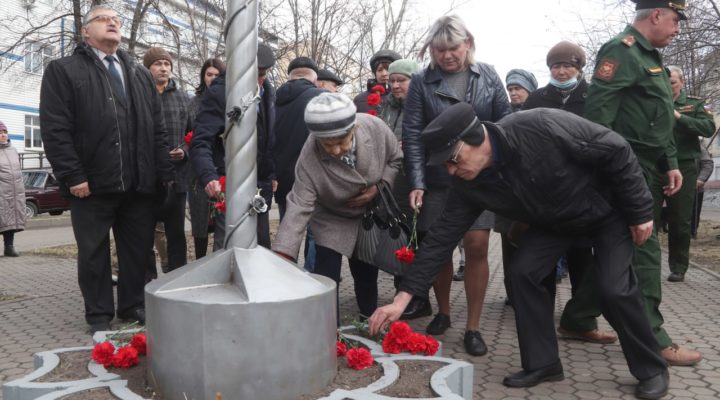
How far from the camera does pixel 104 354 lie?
3205mm

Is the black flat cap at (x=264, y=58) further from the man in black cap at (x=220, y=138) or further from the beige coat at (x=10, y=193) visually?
the beige coat at (x=10, y=193)

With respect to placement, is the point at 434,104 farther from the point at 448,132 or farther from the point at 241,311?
the point at 241,311

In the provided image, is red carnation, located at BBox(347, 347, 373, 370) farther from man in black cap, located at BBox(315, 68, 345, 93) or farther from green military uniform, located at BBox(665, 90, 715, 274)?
green military uniform, located at BBox(665, 90, 715, 274)

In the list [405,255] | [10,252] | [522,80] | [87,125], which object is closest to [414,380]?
[405,255]

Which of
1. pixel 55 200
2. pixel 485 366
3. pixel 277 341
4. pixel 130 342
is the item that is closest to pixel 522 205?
pixel 485 366

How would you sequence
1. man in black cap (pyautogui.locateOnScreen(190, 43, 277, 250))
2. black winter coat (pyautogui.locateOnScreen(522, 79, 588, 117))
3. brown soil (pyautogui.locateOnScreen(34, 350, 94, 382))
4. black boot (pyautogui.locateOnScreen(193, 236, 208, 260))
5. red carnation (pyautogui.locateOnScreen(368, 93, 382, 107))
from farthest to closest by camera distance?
black boot (pyautogui.locateOnScreen(193, 236, 208, 260)) < red carnation (pyautogui.locateOnScreen(368, 93, 382, 107)) < black winter coat (pyautogui.locateOnScreen(522, 79, 588, 117)) < man in black cap (pyautogui.locateOnScreen(190, 43, 277, 250)) < brown soil (pyautogui.locateOnScreen(34, 350, 94, 382))

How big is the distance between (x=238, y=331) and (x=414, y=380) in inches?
34.4

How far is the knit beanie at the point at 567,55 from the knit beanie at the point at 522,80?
1315mm

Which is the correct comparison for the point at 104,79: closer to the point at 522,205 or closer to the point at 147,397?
the point at 147,397

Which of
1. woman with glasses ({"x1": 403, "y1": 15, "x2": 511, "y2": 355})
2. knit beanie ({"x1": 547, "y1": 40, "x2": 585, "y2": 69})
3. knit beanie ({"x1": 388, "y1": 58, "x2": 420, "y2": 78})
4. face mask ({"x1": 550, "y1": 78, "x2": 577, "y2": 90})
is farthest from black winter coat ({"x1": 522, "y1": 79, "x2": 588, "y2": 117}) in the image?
woman with glasses ({"x1": 403, "y1": 15, "x2": 511, "y2": 355})

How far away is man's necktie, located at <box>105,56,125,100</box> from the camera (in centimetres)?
478

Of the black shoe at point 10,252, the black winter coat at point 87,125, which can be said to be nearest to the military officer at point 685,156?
the black winter coat at point 87,125

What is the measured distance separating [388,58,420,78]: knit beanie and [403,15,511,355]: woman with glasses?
2.38ft

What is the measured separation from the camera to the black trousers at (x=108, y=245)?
4664 mm
